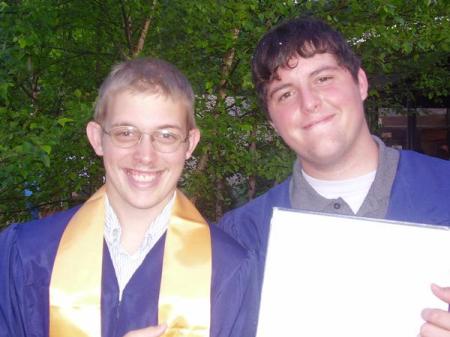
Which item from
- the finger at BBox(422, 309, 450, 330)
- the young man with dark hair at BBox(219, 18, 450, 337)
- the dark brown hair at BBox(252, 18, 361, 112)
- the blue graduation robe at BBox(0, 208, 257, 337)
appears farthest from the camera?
the dark brown hair at BBox(252, 18, 361, 112)

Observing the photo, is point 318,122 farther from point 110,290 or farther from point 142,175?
point 110,290

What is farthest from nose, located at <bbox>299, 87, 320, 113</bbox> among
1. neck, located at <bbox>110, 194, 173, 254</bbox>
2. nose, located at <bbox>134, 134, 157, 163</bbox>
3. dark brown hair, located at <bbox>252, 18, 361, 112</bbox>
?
neck, located at <bbox>110, 194, 173, 254</bbox>

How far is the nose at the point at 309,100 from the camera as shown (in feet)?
7.57

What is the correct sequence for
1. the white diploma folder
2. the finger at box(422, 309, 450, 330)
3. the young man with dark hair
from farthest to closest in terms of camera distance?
1. the young man with dark hair
2. the white diploma folder
3. the finger at box(422, 309, 450, 330)

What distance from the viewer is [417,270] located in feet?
6.39

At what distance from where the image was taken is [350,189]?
2.37 meters

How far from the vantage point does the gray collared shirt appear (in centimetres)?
227

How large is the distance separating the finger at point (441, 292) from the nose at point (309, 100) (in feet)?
2.74

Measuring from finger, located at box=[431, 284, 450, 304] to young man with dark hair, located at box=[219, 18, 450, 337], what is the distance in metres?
0.41

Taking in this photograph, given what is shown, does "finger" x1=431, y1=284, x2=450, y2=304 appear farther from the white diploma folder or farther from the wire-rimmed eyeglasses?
the wire-rimmed eyeglasses

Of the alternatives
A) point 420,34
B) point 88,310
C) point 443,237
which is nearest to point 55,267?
point 88,310

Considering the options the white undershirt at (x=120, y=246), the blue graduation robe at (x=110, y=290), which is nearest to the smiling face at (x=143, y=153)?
the white undershirt at (x=120, y=246)

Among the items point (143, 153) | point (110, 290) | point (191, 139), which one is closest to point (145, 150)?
point (143, 153)

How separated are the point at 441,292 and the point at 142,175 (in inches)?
46.1
